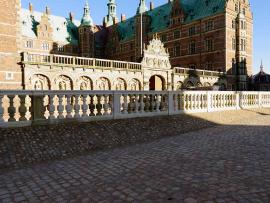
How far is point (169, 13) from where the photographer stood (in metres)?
46.9

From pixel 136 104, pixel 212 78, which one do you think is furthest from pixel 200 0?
pixel 136 104

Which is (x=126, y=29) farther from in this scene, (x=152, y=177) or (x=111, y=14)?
(x=152, y=177)

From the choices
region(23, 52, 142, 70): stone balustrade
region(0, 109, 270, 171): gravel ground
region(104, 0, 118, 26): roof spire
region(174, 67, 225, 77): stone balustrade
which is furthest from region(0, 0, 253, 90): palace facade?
region(0, 109, 270, 171): gravel ground

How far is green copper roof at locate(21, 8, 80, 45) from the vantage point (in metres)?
47.4

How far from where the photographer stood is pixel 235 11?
38969 millimetres

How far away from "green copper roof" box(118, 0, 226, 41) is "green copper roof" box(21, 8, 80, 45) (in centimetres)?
1119

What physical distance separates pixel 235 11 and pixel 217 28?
450cm

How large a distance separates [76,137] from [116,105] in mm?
2365

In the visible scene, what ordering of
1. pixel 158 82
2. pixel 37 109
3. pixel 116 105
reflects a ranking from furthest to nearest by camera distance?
1. pixel 158 82
2. pixel 116 105
3. pixel 37 109

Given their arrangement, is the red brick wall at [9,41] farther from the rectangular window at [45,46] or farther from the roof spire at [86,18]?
the roof spire at [86,18]

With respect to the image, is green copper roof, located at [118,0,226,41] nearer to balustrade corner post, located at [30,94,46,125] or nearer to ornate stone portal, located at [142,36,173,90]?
ornate stone portal, located at [142,36,173,90]

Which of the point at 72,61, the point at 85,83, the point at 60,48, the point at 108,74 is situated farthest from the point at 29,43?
the point at 108,74

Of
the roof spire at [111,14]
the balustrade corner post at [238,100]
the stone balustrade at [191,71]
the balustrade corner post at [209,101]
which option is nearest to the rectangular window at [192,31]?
the stone balustrade at [191,71]

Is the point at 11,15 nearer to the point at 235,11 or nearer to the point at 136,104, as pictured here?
the point at 136,104
